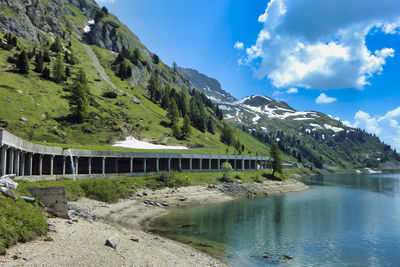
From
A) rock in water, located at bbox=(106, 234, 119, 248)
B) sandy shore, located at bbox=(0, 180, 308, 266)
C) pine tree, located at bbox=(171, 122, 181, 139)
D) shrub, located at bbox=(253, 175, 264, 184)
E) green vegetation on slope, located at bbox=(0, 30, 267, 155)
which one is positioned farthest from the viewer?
pine tree, located at bbox=(171, 122, 181, 139)

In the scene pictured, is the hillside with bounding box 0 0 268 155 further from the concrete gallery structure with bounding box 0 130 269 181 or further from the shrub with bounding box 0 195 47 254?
the shrub with bounding box 0 195 47 254

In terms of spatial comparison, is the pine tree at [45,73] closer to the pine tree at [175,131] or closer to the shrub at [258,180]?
the pine tree at [175,131]

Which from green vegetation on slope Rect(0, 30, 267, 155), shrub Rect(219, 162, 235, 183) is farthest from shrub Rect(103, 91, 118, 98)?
shrub Rect(219, 162, 235, 183)

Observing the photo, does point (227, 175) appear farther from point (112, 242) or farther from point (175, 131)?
point (112, 242)

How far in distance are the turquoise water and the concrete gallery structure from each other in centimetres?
2182

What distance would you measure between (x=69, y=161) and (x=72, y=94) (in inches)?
1838

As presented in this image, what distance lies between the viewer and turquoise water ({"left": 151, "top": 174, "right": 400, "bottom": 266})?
24984 mm

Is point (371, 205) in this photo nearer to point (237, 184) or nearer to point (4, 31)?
point (237, 184)

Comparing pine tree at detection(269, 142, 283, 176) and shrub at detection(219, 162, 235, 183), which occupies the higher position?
pine tree at detection(269, 142, 283, 176)

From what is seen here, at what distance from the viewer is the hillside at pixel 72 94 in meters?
76.7

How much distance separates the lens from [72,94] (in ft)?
303

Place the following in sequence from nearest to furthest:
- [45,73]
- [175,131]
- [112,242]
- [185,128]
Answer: [112,242]
[45,73]
[175,131]
[185,128]

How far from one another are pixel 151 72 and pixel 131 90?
180 feet

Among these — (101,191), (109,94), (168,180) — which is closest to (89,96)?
(109,94)
